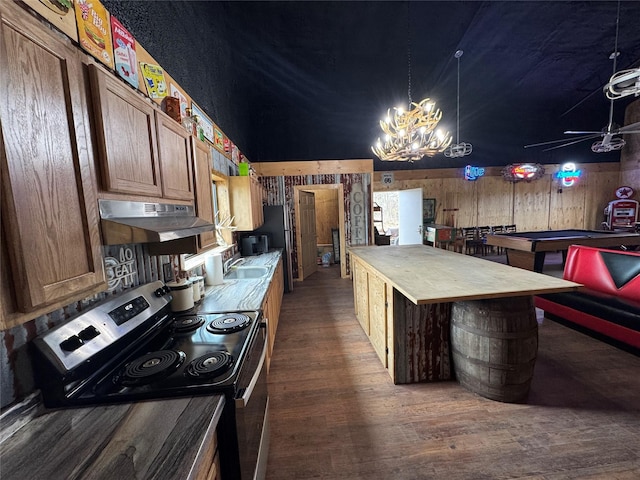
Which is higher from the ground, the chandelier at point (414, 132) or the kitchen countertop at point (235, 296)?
the chandelier at point (414, 132)

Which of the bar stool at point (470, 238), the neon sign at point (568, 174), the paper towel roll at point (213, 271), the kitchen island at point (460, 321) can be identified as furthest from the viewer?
the neon sign at point (568, 174)

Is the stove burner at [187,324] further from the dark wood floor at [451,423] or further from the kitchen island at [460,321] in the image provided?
the kitchen island at [460,321]

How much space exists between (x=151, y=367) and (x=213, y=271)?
1442 mm

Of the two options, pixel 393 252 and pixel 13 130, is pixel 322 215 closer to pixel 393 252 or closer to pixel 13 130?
pixel 393 252

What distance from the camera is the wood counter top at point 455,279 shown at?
1.71 m

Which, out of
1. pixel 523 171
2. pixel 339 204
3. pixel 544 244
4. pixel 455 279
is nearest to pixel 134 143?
pixel 455 279

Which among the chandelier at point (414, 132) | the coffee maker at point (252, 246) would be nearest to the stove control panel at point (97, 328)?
the coffee maker at point (252, 246)

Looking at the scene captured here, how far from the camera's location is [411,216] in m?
7.21

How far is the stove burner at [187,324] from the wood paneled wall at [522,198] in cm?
687

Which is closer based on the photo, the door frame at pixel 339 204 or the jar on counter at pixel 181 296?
the jar on counter at pixel 181 296

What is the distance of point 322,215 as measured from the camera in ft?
27.7

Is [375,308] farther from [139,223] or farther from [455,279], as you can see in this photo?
[139,223]

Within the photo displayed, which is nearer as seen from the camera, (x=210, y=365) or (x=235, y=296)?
(x=210, y=365)

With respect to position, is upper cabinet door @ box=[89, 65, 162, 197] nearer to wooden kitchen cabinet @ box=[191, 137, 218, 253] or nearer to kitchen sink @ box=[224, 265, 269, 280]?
wooden kitchen cabinet @ box=[191, 137, 218, 253]
